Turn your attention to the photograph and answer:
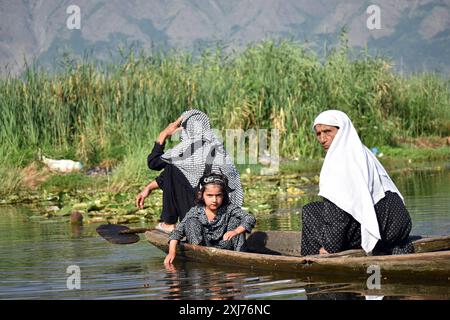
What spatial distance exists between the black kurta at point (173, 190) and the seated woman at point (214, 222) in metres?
0.76

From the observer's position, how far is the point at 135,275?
894 cm

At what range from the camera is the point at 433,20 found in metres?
107

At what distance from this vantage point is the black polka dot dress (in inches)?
317

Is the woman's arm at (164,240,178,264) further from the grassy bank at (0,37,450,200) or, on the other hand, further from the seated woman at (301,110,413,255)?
the grassy bank at (0,37,450,200)

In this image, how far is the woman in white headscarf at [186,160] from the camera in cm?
988

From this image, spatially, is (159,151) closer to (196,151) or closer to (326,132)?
(196,151)

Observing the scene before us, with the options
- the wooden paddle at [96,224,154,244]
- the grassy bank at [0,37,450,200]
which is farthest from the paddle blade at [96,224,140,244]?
the grassy bank at [0,37,450,200]

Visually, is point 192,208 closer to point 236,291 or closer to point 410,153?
point 236,291

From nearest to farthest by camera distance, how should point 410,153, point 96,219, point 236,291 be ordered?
point 236,291, point 96,219, point 410,153

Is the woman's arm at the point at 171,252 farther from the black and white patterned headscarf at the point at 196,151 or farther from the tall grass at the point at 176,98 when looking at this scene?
the tall grass at the point at 176,98

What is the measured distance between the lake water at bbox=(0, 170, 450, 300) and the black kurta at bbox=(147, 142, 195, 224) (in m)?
0.40

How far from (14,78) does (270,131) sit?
435 cm
